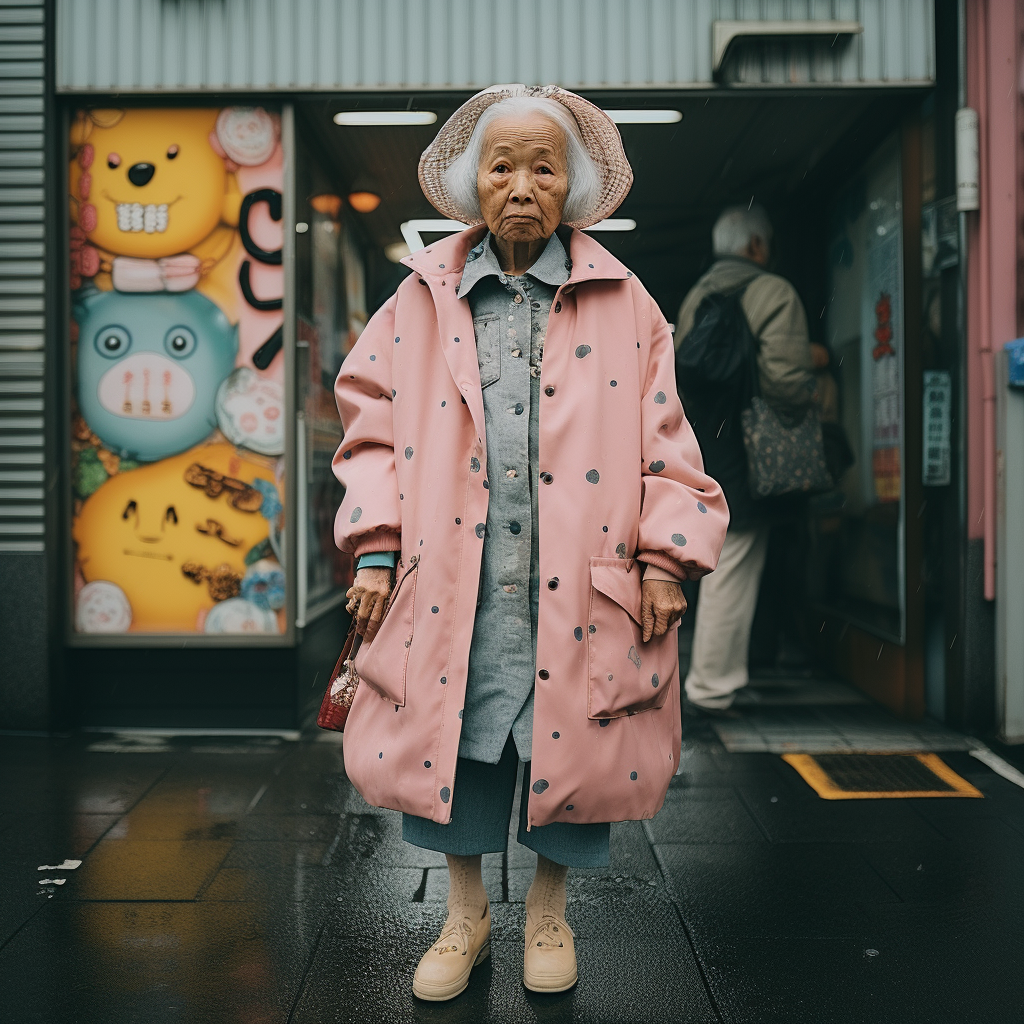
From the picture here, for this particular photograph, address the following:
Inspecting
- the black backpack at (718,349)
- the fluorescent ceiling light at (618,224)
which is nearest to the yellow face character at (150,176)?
the black backpack at (718,349)

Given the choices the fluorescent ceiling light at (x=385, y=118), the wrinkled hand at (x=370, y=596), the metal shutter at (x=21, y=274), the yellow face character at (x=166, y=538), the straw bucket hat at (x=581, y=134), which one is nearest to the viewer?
the wrinkled hand at (x=370, y=596)

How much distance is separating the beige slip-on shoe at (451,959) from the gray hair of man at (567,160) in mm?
1728

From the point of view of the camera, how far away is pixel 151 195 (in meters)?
4.58

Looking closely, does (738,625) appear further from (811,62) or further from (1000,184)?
(811,62)

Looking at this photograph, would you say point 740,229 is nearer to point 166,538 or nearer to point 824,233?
point 824,233

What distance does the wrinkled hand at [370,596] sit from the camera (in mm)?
2240

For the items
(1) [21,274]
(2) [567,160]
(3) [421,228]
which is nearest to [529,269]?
(2) [567,160]

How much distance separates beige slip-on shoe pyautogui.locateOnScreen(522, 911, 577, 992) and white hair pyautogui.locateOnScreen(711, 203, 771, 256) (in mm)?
3571

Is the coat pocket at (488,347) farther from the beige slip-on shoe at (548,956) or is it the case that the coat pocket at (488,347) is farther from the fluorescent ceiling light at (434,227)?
the fluorescent ceiling light at (434,227)

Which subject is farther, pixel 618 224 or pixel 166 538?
pixel 618 224

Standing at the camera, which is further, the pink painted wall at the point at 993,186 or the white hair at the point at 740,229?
the white hair at the point at 740,229

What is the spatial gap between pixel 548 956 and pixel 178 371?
3277mm

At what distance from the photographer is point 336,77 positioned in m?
4.46

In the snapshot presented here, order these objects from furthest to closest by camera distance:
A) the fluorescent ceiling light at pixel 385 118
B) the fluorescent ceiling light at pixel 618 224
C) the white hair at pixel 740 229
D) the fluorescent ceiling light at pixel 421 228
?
the fluorescent ceiling light at pixel 618 224 → the fluorescent ceiling light at pixel 421 228 → the white hair at pixel 740 229 → the fluorescent ceiling light at pixel 385 118
